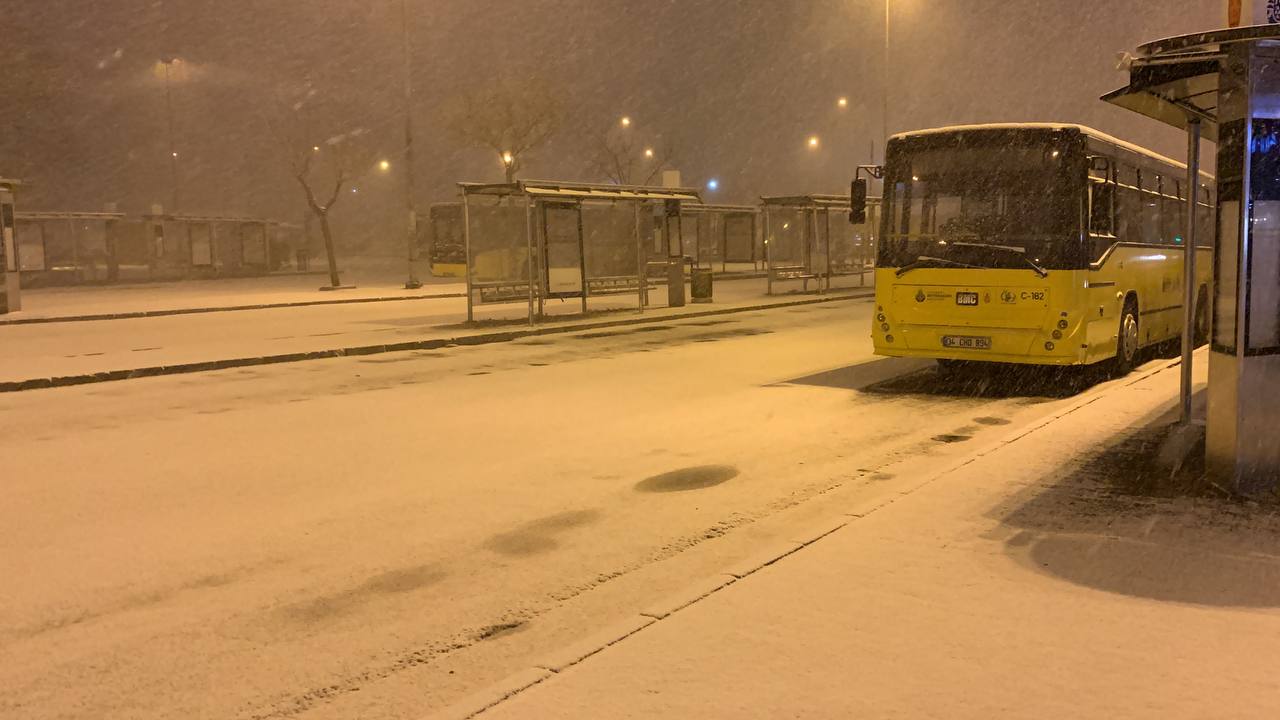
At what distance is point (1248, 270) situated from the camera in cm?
630

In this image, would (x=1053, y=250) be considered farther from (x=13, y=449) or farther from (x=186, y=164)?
(x=186, y=164)

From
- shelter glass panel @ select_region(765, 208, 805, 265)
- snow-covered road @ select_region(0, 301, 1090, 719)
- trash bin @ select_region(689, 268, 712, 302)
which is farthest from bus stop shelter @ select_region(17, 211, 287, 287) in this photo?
snow-covered road @ select_region(0, 301, 1090, 719)

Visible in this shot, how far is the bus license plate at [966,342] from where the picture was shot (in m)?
11.4

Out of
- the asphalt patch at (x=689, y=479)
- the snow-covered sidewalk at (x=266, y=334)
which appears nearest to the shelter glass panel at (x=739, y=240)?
the snow-covered sidewalk at (x=266, y=334)

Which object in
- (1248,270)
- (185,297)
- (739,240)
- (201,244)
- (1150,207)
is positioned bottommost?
(185,297)

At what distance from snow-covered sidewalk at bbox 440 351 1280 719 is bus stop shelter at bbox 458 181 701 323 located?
49.5 feet

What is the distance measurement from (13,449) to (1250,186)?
981 cm

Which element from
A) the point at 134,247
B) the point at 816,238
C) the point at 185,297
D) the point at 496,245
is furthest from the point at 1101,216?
the point at 134,247

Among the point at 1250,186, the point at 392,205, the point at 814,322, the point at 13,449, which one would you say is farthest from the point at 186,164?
the point at 1250,186

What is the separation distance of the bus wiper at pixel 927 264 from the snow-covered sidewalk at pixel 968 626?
212 inches

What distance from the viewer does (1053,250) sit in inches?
433

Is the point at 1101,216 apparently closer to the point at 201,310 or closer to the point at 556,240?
the point at 556,240

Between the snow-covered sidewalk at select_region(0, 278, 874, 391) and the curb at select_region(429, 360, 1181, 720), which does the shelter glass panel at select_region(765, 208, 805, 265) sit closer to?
the snow-covered sidewalk at select_region(0, 278, 874, 391)

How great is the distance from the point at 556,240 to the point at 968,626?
1865 cm
